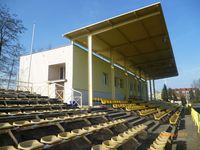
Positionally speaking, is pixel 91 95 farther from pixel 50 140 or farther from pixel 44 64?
pixel 50 140

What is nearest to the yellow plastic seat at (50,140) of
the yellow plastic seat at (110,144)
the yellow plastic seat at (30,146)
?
the yellow plastic seat at (30,146)

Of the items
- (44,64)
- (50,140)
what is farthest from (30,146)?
(44,64)

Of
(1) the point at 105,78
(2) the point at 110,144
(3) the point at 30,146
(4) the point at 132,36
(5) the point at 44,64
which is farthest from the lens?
(1) the point at 105,78

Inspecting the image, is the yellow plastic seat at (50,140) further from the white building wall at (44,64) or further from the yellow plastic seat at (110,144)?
the white building wall at (44,64)

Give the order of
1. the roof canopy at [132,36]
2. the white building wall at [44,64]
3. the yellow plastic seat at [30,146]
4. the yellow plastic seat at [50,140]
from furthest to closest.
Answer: the white building wall at [44,64]
the roof canopy at [132,36]
the yellow plastic seat at [50,140]
the yellow plastic seat at [30,146]

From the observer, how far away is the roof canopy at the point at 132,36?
11.4m

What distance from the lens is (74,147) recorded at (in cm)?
383

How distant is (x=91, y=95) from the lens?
11953mm

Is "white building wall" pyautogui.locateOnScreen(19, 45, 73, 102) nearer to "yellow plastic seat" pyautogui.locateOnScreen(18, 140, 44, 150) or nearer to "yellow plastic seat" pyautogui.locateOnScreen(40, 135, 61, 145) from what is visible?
"yellow plastic seat" pyautogui.locateOnScreen(40, 135, 61, 145)

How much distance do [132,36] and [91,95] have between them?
5.92 metres

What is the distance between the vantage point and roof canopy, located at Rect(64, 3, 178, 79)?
1135 cm

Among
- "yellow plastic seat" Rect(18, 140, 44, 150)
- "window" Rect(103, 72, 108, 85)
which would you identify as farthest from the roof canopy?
"yellow plastic seat" Rect(18, 140, 44, 150)

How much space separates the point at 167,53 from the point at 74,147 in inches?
696

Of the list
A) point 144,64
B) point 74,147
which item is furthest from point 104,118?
point 144,64
